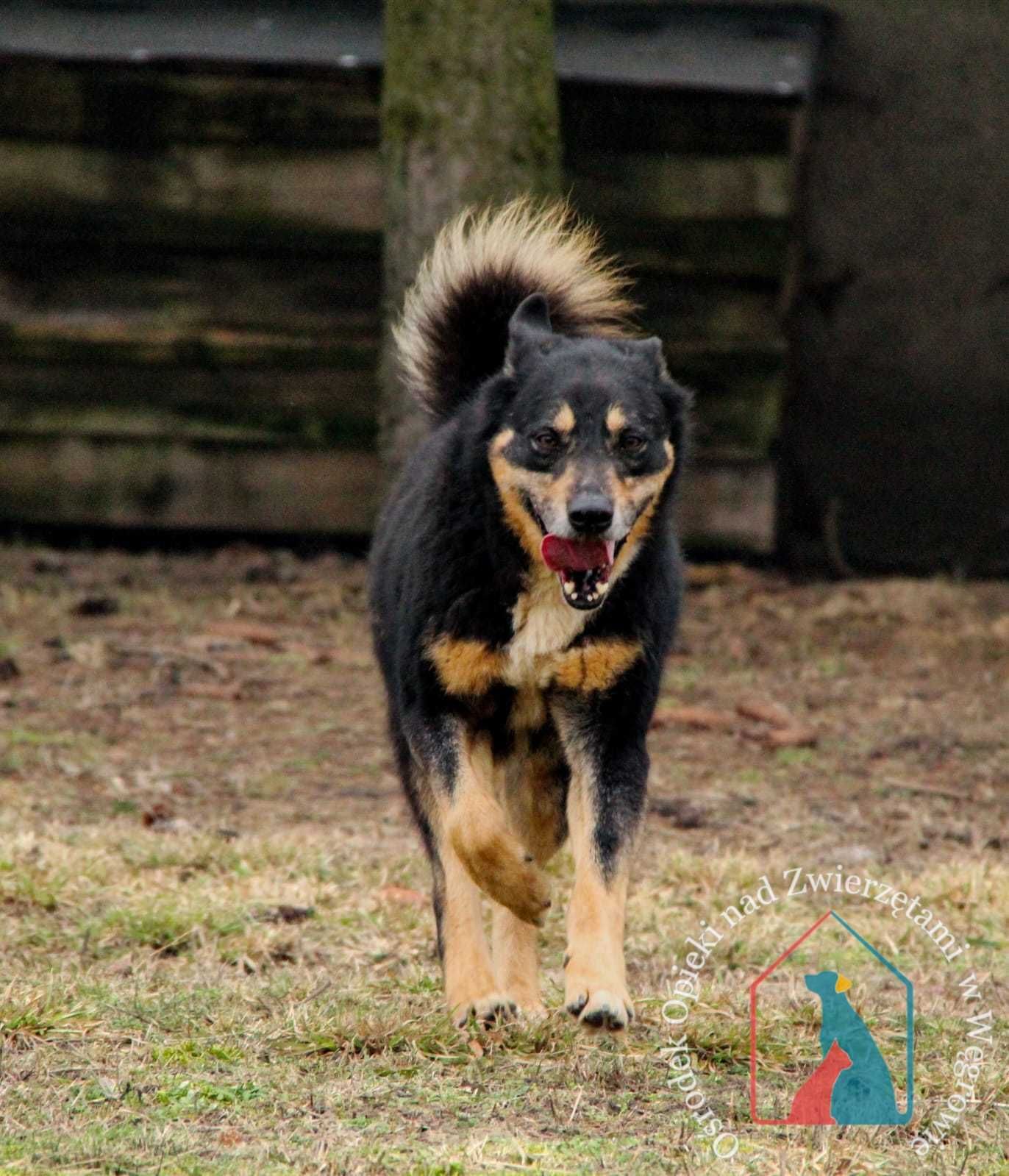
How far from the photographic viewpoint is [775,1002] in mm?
4527


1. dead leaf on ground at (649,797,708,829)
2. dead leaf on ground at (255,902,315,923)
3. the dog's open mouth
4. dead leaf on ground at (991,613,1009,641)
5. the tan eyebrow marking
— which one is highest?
the tan eyebrow marking

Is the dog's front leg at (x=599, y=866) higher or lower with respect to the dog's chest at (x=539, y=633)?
lower

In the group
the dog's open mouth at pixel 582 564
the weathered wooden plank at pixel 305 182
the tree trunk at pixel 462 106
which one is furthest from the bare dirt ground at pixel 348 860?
the weathered wooden plank at pixel 305 182

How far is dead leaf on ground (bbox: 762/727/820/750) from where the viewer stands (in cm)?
729

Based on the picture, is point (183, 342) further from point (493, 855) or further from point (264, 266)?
point (493, 855)

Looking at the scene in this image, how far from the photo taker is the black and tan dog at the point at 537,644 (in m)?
4.26

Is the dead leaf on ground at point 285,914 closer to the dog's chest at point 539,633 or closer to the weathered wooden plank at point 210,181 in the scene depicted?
the dog's chest at point 539,633

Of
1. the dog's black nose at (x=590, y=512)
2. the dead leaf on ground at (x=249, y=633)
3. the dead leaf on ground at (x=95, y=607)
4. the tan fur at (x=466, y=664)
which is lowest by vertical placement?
the dead leaf on ground at (x=95, y=607)

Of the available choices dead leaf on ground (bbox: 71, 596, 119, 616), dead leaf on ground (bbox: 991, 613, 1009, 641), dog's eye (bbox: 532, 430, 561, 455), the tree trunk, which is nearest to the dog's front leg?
dog's eye (bbox: 532, 430, 561, 455)

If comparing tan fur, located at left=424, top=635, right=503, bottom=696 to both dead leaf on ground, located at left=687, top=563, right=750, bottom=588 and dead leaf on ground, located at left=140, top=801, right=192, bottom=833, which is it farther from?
dead leaf on ground, located at left=687, top=563, right=750, bottom=588

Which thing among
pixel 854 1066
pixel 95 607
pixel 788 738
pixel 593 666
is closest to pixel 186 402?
pixel 95 607

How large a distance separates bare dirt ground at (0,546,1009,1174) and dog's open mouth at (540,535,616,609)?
3.19 ft

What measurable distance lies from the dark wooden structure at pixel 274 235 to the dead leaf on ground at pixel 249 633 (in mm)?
1724

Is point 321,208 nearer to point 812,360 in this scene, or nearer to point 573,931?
point 812,360
